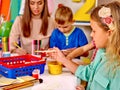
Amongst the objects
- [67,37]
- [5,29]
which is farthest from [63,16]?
[5,29]

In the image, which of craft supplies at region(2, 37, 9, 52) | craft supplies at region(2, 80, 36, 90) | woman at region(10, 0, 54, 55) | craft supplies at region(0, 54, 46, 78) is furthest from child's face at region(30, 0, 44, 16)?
craft supplies at region(2, 80, 36, 90)

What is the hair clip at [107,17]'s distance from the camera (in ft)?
3.52

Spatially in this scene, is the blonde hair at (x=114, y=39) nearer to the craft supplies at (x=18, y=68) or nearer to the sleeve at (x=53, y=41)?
the craft supplies at (x=18, y=68)

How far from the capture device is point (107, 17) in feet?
3.54

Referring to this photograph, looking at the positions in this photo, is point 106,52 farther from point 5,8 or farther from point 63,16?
point 5,8

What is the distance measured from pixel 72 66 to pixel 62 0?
4.56 feet

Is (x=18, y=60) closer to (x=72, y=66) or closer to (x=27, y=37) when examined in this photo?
(x=72, y=66)

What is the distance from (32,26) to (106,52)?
96 cm

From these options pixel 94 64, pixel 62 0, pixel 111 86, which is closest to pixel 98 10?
pixel 94 64

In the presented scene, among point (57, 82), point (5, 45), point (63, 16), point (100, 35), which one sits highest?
point (63, 16)

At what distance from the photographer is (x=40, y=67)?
122 cm

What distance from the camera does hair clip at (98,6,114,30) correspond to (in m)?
1.07

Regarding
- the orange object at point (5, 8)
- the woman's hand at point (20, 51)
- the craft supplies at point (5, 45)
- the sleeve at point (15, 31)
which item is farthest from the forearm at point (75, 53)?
the orange object at point (5, 8)

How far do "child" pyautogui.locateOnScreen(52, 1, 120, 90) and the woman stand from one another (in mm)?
742
